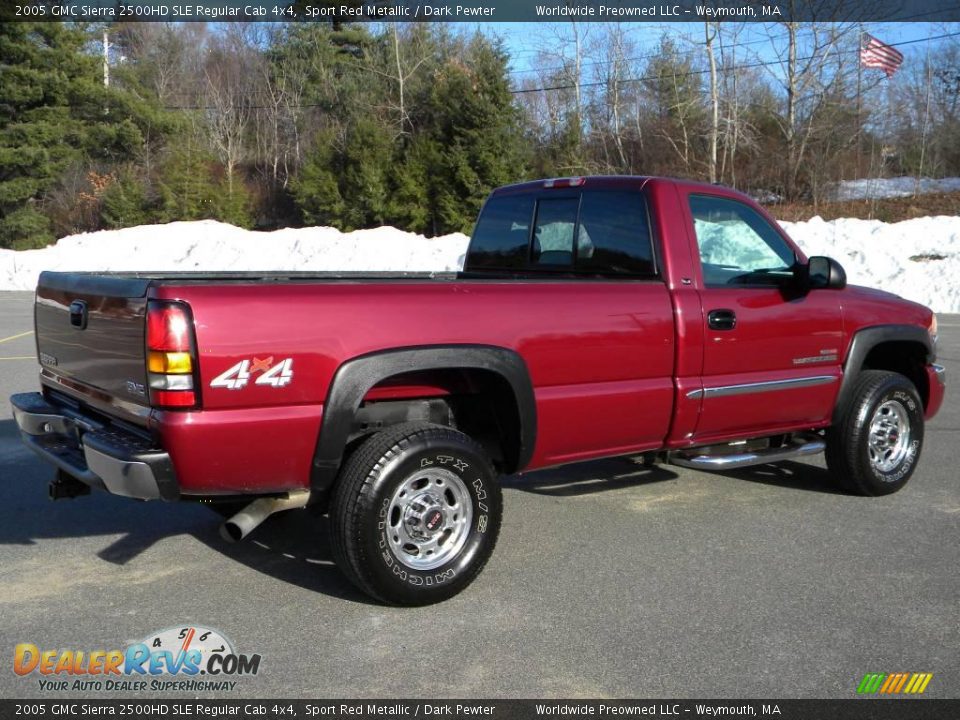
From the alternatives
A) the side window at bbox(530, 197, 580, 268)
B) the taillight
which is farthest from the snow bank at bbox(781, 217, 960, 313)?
the taillight

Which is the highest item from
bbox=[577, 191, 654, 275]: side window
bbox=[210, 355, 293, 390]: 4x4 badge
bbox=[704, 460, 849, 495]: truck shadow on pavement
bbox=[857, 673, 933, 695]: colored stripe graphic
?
bbox=[577, 191, 654, 275]: side window

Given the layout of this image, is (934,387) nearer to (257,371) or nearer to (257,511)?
(257,511)

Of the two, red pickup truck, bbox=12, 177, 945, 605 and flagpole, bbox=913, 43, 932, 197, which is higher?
flagpole, bbox=913, 43, 932, 197

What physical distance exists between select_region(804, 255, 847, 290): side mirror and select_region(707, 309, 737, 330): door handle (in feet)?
2.05

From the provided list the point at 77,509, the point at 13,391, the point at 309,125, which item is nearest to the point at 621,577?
the point at 77,509

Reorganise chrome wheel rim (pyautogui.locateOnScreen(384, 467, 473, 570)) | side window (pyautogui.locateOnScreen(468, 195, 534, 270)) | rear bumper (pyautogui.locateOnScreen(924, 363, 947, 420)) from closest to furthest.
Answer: chrome wheel rim (pyautogui.locateOnScreen(384, 467, 473, 570)) → side window (pyautogui.locateOnScreen(468, 195, 534, 270)) → rear bumper (pyautogui.locateOnScreen(924, 363, 947, 420))

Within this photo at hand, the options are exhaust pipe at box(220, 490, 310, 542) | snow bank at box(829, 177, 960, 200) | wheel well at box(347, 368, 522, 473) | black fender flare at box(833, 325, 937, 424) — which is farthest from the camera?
snow bank at box(829, 177, 960, 200)

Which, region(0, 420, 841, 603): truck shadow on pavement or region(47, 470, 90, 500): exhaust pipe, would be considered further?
region(0, 420, 841, 603): truck shadow on pavement

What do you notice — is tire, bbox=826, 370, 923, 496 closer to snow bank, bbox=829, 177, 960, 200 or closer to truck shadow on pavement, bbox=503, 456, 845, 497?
truck shadow on pavement, bbox=503, 456, 845, 497

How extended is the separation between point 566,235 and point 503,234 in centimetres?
60

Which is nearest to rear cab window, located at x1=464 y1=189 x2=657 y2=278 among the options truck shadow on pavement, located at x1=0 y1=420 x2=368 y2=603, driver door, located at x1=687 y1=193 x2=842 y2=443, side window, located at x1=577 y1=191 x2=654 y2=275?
side window, located at x1=577 y1=191 x2=654 y2=275

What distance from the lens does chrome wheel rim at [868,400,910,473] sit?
6098 mm

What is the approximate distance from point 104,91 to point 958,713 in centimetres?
4074

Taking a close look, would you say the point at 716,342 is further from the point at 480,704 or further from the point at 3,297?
the point at 3,297
